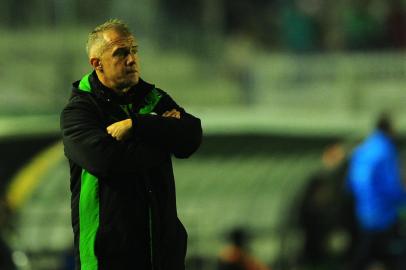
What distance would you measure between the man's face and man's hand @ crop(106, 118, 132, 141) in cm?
12

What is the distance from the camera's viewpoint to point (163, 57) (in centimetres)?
2059

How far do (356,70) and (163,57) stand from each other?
2971mm

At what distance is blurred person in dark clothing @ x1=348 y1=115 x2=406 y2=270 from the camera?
1276cm

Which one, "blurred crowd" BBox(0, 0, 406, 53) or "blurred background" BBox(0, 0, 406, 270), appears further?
"blurred crowd" BBox(0, 0, 406, 53)

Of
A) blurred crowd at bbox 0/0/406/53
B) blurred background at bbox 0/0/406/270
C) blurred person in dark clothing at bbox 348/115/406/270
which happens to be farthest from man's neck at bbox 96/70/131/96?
blurred crowd at bbox 0/0/406/53

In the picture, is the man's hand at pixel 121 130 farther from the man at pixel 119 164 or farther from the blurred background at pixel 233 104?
the blurred background at pixel 233 104

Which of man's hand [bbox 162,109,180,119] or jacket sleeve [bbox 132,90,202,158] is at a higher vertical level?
man's hand [bbox 162,109,180,119]

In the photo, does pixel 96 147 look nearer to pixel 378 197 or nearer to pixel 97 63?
pixel 97 63

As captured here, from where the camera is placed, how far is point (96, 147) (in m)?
5.20

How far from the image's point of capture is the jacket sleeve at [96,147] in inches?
204

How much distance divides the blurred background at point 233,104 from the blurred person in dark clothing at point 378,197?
32.2 inches

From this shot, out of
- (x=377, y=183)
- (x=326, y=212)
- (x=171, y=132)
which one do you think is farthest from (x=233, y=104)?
(x=171, y=132)

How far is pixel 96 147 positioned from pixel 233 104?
1448 cm

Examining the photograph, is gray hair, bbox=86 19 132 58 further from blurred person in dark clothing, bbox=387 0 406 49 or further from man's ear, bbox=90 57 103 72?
blurred person in dark clothing, bbox=387 0 406 49
